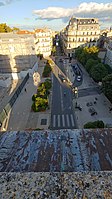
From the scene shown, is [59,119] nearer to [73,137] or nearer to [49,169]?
[73,137]

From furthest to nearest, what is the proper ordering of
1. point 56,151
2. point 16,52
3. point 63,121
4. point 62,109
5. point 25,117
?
point 16,52
point 62,109
point 25,117
point 63,121
point 56,151

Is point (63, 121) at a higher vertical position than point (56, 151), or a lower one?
lower

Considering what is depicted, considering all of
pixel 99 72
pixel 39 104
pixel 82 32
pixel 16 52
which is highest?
pixel 82 32

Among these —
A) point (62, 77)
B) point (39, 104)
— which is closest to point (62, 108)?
point (39, 104)

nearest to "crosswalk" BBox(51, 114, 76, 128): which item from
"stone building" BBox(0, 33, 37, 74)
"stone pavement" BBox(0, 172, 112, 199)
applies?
"stone pavement" BBox(0, 172, 112, 199)

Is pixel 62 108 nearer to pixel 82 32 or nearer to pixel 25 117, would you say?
pixel 25 117

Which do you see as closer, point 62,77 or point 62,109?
point 62,109
